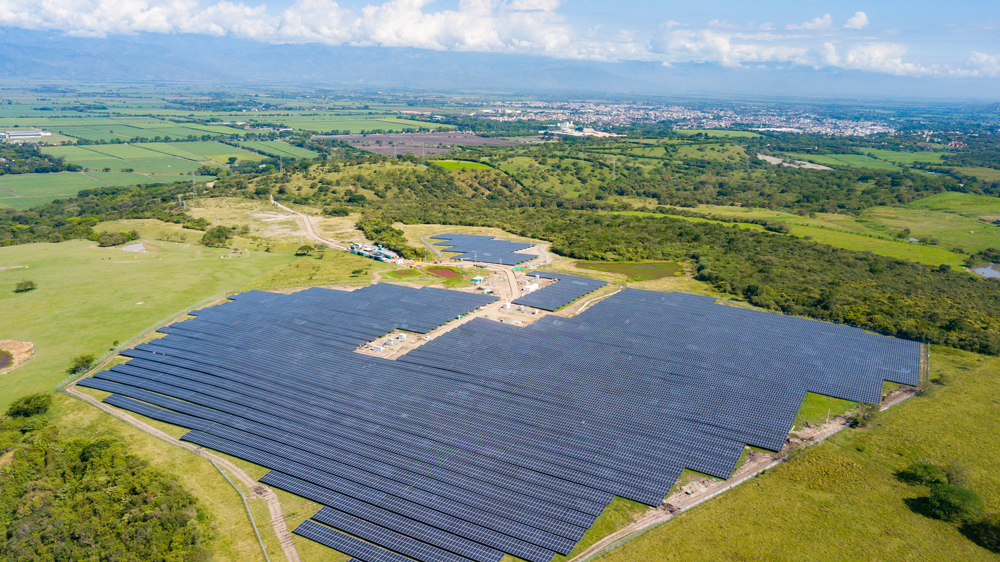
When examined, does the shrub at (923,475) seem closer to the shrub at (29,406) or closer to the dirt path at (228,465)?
the dirt path at (228,465)

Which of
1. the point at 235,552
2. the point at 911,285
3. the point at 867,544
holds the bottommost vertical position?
the point at 235,552

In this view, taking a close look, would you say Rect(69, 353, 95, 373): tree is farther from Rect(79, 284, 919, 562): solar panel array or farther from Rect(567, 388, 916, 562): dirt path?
Rect(567, 388, 916, 562): dirt path

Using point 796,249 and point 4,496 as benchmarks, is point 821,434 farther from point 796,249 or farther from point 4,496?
point 796,249

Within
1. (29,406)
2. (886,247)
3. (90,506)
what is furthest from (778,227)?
(29,406)

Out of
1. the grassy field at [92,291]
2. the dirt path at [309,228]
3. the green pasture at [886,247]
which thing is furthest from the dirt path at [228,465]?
the green pasture at [886,247]

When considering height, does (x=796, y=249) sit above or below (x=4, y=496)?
above

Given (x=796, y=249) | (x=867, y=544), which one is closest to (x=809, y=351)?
(x=867, y=544)
